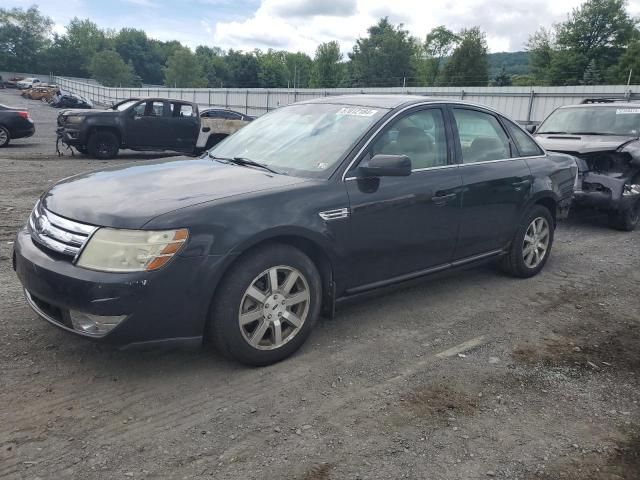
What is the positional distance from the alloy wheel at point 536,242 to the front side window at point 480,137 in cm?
81

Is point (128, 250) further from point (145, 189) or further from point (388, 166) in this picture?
point (388, 166)

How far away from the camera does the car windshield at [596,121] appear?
8.23m

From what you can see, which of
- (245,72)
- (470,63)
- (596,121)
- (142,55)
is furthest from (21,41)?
(596,121)

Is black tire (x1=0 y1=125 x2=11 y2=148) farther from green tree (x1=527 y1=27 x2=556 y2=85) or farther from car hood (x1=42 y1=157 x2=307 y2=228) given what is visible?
green tree (x1=527 y1=27 x2=556 y2=85)

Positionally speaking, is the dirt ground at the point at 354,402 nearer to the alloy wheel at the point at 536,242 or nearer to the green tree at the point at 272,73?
the alloy wheel at the point at 536,242

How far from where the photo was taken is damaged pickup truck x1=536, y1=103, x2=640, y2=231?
7.39 metres

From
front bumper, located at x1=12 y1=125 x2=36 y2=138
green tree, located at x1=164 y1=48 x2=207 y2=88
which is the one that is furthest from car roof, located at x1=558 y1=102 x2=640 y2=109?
green tree, located at x1=164 y1=48 x2=207 y2=88

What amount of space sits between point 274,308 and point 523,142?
10.7ft

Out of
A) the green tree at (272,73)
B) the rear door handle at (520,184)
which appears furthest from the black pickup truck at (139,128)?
the green tree at (272,73)

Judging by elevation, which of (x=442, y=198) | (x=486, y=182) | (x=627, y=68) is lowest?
(x=442, y=198)

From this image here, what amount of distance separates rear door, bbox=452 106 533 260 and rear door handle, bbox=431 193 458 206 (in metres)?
0.17

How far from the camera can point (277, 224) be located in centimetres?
321

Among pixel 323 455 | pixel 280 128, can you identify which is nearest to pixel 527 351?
pixel 323 455

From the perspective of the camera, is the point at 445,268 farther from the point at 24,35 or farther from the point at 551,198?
the point at 24,35
